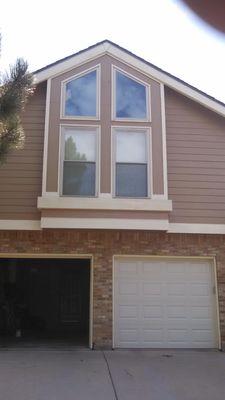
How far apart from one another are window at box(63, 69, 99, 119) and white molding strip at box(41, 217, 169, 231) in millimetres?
2580

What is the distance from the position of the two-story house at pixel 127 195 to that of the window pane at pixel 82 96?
0.03 meters

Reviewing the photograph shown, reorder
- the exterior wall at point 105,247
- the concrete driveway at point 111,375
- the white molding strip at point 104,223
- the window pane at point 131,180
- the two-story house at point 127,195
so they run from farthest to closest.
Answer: the window pane at point 131,180 → the two-story house at point 127,195 → the exterior wall at point 105,247 → the white molding strip at point 104,223 → the concrete driveway at point 111,375

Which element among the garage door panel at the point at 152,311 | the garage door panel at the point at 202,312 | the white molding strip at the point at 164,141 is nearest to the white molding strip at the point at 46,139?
the white molding strip at the point at 164,141

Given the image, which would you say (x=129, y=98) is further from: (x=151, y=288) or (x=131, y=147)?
(x=151, y=288)

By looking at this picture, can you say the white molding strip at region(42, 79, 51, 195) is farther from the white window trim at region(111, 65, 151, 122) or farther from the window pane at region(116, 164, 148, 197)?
the window pane at region(116, 164, 148, 197)

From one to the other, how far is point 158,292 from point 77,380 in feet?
12.4

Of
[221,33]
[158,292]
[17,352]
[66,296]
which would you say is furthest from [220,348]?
[221,33]

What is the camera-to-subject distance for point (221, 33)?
4.09ft

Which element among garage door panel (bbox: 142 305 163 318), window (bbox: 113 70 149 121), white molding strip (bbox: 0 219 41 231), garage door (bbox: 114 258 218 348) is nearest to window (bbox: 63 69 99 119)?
window (bbox: 113 70 149 121)

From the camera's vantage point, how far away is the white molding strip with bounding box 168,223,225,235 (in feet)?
35.6

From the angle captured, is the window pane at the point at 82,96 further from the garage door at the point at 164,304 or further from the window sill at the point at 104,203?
the garage door at the point at 164,304

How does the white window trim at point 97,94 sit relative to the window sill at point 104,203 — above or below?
above

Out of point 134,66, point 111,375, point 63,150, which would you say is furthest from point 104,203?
point 111,375

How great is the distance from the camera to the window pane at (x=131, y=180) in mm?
10812
